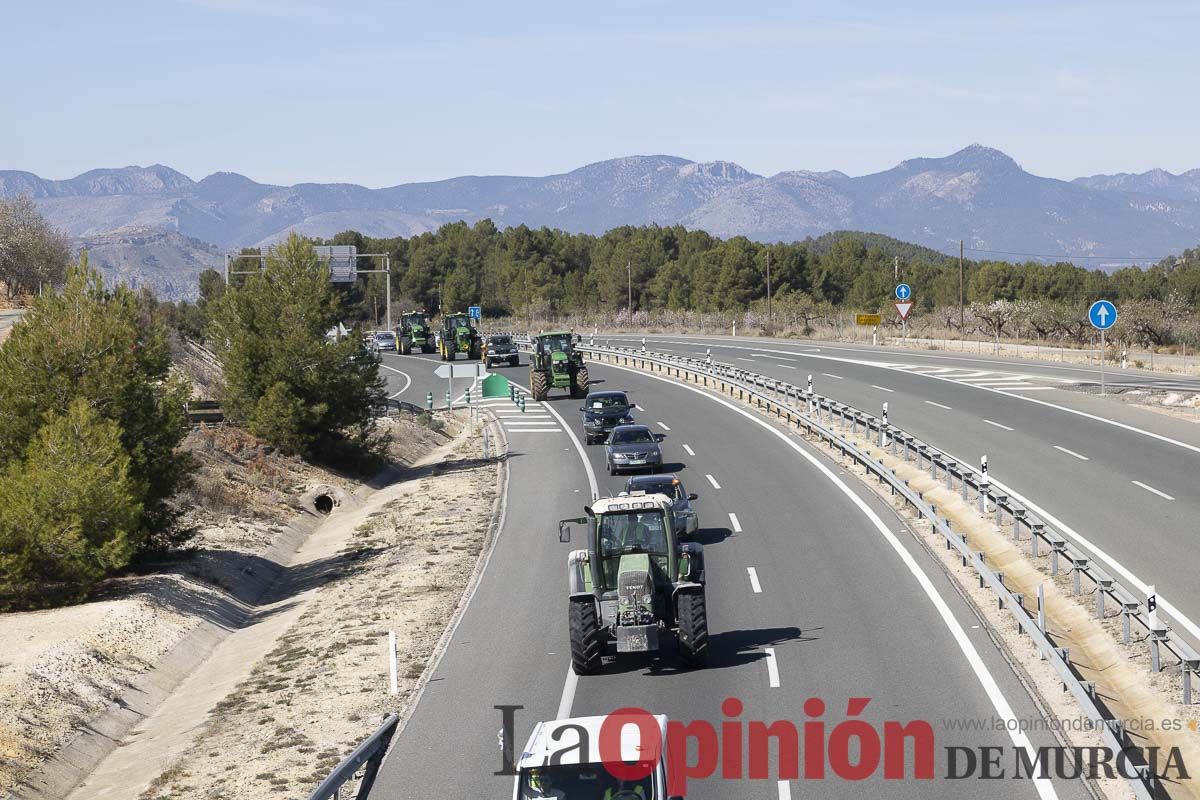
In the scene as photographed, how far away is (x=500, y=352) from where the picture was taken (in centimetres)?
7488

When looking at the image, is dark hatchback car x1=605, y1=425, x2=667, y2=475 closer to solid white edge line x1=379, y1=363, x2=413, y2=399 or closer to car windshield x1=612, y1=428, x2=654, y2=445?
car windshield x1=612, y1=428, x2=654, y2=445

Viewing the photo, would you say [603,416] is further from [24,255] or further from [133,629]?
[24,255]

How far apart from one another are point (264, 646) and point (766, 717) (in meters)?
11.7

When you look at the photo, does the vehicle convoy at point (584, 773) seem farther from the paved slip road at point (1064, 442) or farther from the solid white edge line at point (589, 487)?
the paved slip road at point (1064, 442)

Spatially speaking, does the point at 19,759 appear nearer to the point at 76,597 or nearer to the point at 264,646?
the point at 264,646

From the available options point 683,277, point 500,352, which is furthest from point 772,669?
point 683,277

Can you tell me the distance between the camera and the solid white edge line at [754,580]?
71.5 ft

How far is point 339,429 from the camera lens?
44.7 meters

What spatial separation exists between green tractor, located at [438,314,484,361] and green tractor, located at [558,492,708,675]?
60096mm

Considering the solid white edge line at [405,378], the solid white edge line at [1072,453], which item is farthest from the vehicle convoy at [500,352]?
the solid white edge line at [1072,453]

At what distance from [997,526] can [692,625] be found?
33.9 feet

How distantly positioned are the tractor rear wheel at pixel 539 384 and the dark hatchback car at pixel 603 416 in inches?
462

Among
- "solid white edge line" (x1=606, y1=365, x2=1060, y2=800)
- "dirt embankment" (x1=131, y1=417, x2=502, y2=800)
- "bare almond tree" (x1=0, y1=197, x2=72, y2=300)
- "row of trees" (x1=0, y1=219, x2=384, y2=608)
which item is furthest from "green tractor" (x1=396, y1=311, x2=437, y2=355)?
"solid white edge line" (x1=606, y1=365, x2=1060, y2=800)

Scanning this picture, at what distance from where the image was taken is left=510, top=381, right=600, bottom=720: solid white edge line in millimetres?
15930
